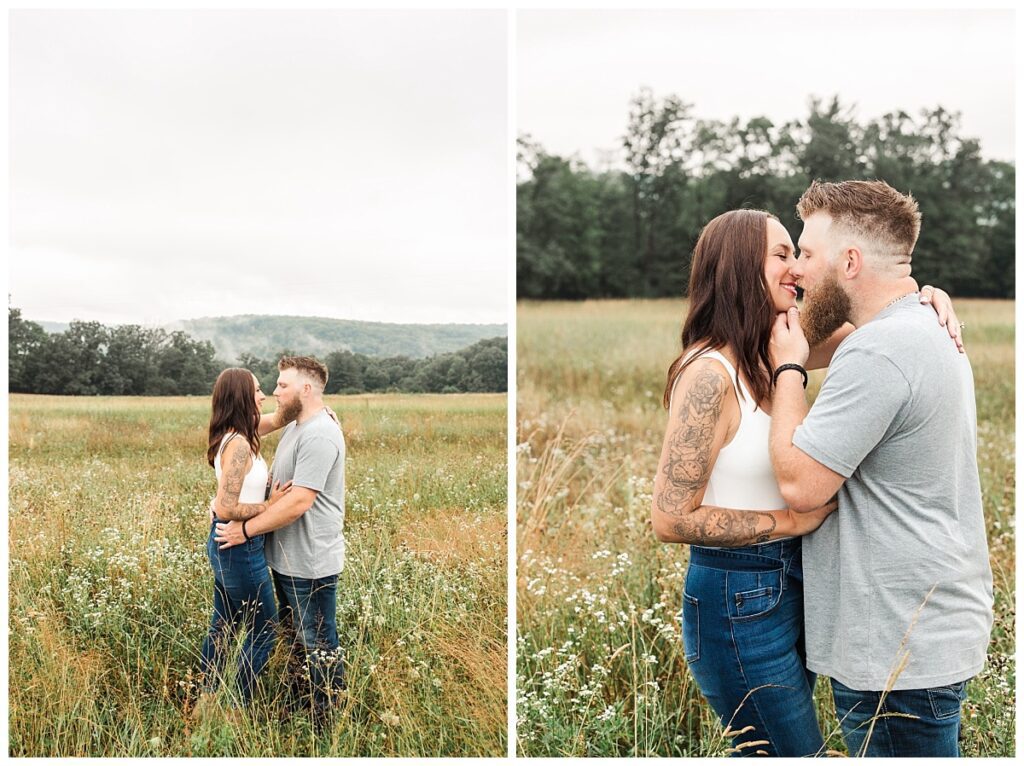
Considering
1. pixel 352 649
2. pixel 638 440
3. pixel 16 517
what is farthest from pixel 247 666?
pixel 638 440

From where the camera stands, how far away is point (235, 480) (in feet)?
10.1

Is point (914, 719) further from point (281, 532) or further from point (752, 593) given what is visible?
point (281, 532)

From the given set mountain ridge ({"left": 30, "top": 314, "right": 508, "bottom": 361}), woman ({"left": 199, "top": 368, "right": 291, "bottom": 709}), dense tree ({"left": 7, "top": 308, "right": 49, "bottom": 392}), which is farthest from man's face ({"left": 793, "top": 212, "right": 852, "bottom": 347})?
dense tree ({"left": 7, "top": 308, "right": 49, "bottom": 392})

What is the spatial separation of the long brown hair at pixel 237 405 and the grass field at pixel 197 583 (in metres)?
0.07

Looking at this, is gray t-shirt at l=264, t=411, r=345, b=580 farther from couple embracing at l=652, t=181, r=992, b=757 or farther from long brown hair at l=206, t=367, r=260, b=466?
couple embracing at l=652, t=181, r=992, b=757

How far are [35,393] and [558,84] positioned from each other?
8158 mm

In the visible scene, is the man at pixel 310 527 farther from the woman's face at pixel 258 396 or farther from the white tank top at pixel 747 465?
the white tank top at pixel 747 465

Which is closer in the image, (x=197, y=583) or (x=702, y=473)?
(x=702, y=473)

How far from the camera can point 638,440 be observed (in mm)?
5707

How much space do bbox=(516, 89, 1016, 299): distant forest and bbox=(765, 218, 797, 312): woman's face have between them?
6.02 metres

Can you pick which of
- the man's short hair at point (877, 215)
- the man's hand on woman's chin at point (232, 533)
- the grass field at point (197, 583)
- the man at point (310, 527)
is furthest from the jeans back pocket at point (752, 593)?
the man's hand on woman's chin at point (232, 533)

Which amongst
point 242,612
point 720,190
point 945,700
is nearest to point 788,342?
point 945,700

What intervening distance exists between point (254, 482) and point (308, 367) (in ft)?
1.52

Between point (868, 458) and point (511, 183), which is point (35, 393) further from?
point (868, 458)
